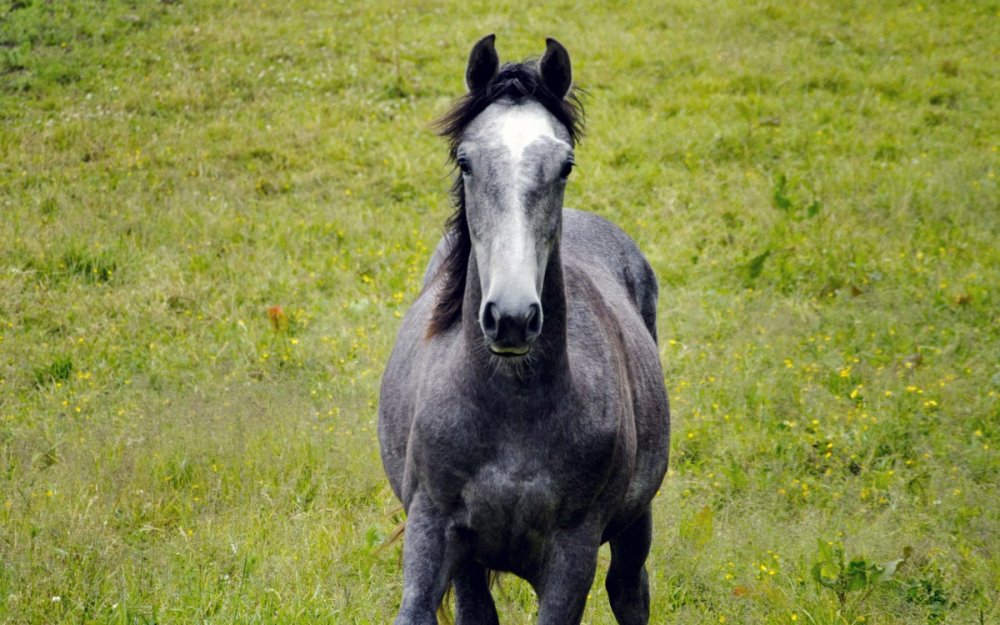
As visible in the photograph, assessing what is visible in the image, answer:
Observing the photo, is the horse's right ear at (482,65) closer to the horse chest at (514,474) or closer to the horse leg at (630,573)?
the horse chest at (514,474)

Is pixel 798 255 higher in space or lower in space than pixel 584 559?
lower

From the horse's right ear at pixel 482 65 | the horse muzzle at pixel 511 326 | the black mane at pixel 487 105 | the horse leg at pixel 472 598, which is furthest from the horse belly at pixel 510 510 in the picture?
the horse's right ear at pixel 482 65

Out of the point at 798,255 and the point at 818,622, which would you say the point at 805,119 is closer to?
the point at 798,255

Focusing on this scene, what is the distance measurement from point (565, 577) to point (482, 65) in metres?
1.73

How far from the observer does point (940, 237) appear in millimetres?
9047

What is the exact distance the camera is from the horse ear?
3154 millimetres

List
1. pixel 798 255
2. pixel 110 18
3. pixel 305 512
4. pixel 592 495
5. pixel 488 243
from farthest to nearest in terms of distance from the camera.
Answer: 1. pixel 110 18
2. pixel 798 255
3. pixel 305 512
4. pixel 592 495
5. pixel 488 243

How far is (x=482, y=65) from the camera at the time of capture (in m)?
3.18

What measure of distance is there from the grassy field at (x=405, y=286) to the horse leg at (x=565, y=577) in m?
1.35

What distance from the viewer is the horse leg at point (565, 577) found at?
306cm

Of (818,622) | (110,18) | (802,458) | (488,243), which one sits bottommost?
(802,458)

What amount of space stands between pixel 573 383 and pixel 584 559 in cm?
58

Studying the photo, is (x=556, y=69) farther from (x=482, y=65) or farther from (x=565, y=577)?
(x=565, y=577)

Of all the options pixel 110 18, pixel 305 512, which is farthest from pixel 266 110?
pixel 305 512
